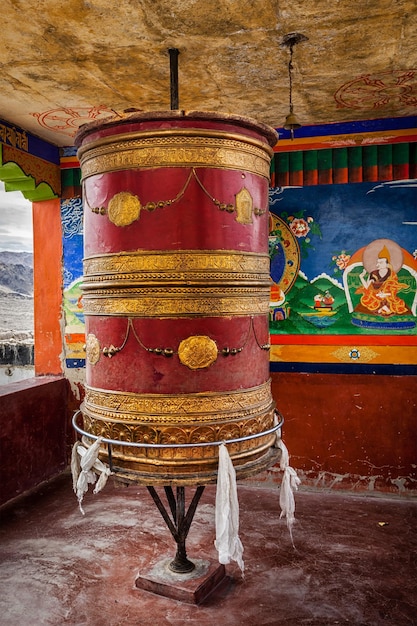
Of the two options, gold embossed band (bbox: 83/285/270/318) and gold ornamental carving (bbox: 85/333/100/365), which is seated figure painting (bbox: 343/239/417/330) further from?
gold ornamental carving (bbox: 85/333/100/365)

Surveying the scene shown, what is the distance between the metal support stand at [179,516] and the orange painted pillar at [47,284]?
3.07 m

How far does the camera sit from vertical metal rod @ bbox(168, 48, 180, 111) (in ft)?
11.2

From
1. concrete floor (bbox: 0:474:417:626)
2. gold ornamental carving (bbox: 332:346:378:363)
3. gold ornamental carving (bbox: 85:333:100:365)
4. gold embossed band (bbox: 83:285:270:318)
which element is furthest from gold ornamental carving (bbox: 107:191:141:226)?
gold ornamental carving (bbox: 332:346:378:363)

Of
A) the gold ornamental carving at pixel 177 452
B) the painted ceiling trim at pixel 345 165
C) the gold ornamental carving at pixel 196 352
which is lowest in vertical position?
the gold ornamental carving at pixel 177 452

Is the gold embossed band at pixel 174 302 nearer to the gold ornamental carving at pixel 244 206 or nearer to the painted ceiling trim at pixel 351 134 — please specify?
the gold ornamental carving at pixel 244 206

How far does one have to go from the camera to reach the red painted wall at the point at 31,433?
16.9 ft

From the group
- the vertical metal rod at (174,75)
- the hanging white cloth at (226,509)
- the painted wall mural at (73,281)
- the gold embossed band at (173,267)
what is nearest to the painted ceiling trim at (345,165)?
the vertical metal rod at (174,75)

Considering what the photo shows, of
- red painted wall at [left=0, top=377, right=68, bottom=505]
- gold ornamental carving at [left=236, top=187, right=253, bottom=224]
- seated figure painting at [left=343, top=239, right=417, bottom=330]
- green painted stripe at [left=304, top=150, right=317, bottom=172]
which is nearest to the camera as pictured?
gold ornamental carving at [left=236, top=187, right=253, bottom=224]

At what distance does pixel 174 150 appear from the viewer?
273 cm

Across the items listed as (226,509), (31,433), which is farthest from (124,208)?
(31,433)

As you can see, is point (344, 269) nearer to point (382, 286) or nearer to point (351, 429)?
point (382, 286)

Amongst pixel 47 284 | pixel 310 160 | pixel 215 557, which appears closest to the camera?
pixel 215 557

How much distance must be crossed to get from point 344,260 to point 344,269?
3.6 inches

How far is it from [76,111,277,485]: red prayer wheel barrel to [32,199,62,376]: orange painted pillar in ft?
11.4
